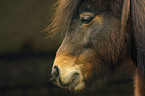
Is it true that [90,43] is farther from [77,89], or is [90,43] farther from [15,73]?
[15,73]

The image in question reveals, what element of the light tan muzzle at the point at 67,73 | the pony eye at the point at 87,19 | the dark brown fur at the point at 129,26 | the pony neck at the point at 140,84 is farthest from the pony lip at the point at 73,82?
the pony neck at the point at 140,84

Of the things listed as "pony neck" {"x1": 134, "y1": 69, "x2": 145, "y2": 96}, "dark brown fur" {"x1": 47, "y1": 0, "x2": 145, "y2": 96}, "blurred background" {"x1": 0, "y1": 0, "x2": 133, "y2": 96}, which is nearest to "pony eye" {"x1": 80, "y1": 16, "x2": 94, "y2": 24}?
"dark brown fur" {"x1": 47, "y1": 0, "x2": 145, "y2": 96}

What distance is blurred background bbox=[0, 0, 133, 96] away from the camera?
13.0ft

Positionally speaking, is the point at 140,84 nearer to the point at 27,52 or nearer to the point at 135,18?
the point at 135,18

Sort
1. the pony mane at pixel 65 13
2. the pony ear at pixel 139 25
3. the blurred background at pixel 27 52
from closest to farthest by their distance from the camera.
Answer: the pony ear at pixel 139 25
the pony mane at pixel 65 13
the blurred background at pixel 27 52

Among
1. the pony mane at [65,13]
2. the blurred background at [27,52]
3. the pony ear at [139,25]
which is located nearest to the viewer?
the pony ear at [139,25]

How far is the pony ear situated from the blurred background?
2.38 metres

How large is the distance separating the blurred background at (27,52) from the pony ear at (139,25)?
7.81 ft

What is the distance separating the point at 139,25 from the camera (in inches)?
63.0

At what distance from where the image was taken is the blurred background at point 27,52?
13.0ft

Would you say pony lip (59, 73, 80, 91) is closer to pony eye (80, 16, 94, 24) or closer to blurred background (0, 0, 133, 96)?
pony eye (80, 16, 94, 24)

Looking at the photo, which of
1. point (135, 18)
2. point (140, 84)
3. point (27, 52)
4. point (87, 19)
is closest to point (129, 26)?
point (135, 18)

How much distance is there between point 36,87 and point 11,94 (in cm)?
48

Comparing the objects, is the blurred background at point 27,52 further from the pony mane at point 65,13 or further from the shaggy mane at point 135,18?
the shaggy mane at point 135,18
